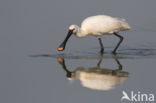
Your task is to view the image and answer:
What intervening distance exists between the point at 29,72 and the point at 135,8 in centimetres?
876

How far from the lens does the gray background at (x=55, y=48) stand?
1048 cm

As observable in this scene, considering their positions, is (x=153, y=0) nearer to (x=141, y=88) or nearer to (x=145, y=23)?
(x=145, y=23)

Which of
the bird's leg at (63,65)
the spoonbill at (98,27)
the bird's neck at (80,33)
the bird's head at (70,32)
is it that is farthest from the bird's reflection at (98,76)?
the bird's neck at (80,33)

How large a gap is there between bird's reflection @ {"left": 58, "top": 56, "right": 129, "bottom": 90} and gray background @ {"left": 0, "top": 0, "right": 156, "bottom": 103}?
0.16 meters

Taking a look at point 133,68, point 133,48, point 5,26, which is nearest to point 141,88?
point 133,68

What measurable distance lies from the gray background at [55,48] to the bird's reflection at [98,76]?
160 millimetres

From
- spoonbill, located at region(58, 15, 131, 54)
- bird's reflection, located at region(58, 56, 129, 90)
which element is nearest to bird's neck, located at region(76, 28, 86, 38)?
spoonbill, located at region(58, 15, 131, 54)

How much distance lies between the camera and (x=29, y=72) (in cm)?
1200

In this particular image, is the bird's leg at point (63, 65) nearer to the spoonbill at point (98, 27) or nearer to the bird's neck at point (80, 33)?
A: the spoonbill at point (98, 27)

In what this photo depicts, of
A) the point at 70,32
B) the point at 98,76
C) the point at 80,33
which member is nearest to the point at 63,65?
the point at 98,76

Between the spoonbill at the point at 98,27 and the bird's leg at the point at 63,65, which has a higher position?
the spoonbill at the point at 98,27

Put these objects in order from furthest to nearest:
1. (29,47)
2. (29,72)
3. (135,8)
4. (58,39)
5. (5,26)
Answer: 1. (135,8)
2. (5,26)
3. (58,39)
4. (29,47)
5. (29,72)

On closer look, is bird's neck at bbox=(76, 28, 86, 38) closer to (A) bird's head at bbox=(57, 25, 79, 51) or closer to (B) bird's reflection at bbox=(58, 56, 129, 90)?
(A) bird's head at bbox=(57, 25, 79, 51)

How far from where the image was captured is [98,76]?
1157cm
